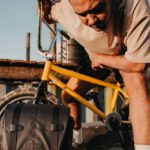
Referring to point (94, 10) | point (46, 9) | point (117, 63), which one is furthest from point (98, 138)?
point (94, 10)

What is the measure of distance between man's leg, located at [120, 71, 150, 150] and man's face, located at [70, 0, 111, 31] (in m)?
0.52

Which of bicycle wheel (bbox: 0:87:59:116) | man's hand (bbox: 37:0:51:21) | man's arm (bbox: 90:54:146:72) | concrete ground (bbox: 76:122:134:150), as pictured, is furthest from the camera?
concrete ground (bbox: 76:122:134:150)

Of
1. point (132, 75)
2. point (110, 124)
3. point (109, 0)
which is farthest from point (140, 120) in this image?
point (110, 124)

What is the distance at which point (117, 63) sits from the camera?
10.1ft

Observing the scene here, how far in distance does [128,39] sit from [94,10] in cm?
44

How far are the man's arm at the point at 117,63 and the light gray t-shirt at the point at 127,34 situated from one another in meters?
0.05

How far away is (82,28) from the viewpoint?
3.18 meters

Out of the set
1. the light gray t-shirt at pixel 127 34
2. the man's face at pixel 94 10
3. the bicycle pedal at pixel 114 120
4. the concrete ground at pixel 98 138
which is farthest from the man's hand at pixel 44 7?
the concrete ground at pixel 98 138

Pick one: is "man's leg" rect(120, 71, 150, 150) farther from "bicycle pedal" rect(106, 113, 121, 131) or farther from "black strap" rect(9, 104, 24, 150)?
"bicycle pedal" rect(106, 113, 121, 131)

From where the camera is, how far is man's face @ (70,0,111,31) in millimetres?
2553

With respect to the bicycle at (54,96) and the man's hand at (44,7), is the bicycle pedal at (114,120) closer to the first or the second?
the bicycle at (54,96)

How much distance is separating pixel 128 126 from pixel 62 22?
1.42 m

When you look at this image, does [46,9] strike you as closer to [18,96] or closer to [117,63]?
[117,63]

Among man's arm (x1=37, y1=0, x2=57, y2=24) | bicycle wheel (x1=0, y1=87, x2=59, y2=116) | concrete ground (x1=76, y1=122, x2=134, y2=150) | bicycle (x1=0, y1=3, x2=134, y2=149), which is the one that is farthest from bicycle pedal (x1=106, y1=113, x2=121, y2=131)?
man's arm (x1=37, y1=0, x2=57, y2=24)
